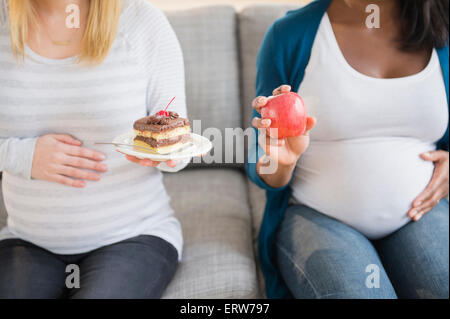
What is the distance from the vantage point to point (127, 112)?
0.67 meters

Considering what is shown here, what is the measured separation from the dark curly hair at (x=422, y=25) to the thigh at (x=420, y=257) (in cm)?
43

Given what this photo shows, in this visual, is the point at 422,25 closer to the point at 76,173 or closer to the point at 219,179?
the point at 219,179

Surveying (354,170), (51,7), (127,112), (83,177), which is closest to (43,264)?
(83,177)

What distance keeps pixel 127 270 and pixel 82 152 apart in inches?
12.4

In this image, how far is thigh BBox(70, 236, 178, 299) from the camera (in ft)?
2.60

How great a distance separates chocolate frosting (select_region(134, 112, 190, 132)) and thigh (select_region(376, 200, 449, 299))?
0.68 meters

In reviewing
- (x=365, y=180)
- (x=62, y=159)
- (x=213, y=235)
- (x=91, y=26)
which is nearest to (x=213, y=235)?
(x=213, y=235)

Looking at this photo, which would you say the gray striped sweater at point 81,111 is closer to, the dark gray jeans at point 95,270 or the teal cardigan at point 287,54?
the dark gray jeans at point 95,270

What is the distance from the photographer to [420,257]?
97cm

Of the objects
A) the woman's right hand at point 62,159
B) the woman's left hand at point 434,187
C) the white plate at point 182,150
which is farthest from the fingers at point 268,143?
the woman's left hand at point 434,187

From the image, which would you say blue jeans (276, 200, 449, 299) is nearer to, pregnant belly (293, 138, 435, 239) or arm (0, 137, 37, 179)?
pregnant belly (293, 138, 435, 239)

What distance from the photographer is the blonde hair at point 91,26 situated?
0.59 metres

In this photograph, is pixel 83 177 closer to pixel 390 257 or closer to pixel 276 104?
pixel 276 104
